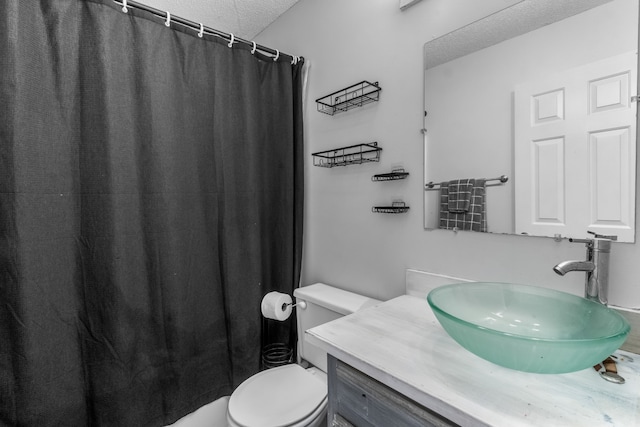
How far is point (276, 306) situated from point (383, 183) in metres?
0.77

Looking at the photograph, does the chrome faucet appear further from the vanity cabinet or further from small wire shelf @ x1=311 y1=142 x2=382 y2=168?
small wire shelf @ x1=311 y1=142 x2=382 y2=168

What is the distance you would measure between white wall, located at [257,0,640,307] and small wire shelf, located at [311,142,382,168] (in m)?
0.04

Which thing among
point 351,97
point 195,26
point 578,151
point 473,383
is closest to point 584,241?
point 578,151

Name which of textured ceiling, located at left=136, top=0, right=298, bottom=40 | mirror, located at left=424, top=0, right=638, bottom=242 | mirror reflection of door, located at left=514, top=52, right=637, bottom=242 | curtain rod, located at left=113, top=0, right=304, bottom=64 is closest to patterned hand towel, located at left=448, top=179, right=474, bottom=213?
mirror, located at left=424, top=0, right=638, bottom=242

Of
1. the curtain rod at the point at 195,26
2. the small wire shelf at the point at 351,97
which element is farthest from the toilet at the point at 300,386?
the curtain rod at the point at 195,26

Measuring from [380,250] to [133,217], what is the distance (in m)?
1.06

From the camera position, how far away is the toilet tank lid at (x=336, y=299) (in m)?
1.26

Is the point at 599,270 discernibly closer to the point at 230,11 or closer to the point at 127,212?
the point at 127,212

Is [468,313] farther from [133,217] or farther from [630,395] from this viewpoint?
[133,217]

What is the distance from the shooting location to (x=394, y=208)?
48.8 inches

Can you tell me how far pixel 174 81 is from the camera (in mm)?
1319

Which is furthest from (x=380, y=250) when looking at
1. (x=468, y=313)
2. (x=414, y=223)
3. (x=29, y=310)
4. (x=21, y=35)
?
(x=21, y=35)

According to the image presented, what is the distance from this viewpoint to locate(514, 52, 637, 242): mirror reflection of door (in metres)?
0.78

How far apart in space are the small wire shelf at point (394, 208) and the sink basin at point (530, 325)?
0.39m
